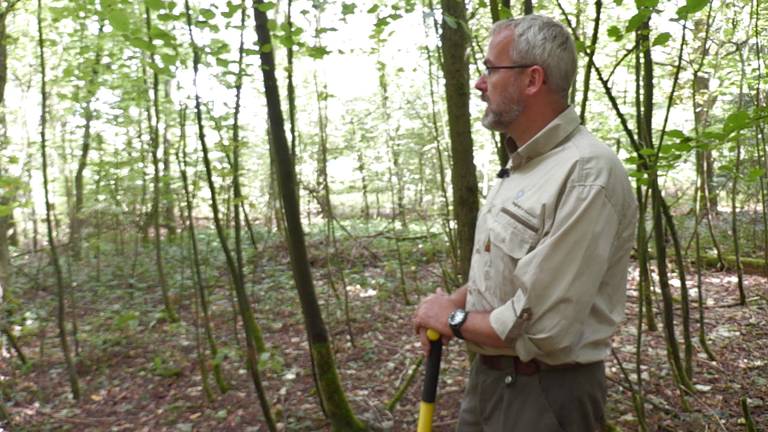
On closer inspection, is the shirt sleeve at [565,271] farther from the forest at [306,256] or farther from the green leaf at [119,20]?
the green leaf at [119,20]

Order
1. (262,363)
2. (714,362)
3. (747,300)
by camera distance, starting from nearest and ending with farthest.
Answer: (262,363)
(714,362)
(747,300)

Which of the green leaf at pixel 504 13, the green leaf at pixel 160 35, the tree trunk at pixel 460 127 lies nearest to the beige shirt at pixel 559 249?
the tree trunk at pixel 460 127

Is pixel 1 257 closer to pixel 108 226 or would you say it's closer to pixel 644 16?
pixel 108 226

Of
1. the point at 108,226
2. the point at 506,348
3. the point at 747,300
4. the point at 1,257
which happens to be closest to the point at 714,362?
the point at 747,300

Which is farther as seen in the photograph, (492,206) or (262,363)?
(262,363)

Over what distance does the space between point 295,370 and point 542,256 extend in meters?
4.61

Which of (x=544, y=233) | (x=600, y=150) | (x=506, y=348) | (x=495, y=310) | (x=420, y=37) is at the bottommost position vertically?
(x=506, y=348)

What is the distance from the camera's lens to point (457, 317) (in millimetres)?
1753

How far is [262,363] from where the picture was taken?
399 cm

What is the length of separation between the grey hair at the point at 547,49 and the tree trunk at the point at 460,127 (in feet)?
5.25

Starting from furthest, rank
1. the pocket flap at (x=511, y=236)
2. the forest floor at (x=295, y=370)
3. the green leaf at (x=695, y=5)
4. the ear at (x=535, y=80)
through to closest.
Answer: the forest floor at (x=295, y=370)
the green leaf at (x=695, y=5)
the ear at (x=535, y=80)
the pocket flap at (x=511, y=236)

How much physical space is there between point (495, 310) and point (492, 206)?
416mm

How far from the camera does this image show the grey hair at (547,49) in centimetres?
170

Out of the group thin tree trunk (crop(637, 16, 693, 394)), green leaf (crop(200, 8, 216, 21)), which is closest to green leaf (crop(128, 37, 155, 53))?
green leaf (crop(200, 8, 216, 21))
